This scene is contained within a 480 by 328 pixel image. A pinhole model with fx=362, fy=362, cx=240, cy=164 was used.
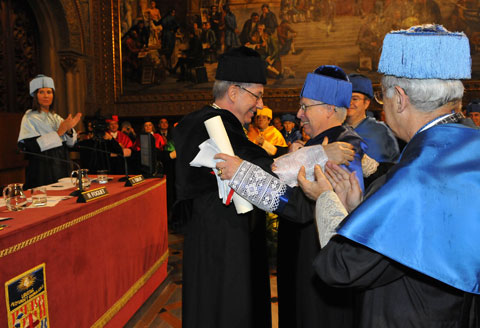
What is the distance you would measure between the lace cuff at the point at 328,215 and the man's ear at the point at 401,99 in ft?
1.37

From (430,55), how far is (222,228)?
1.50 m

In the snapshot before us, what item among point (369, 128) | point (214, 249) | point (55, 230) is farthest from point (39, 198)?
point (369, 128)

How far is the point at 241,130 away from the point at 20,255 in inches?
59.9

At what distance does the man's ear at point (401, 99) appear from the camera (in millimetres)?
1244

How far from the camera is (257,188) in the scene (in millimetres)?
1882

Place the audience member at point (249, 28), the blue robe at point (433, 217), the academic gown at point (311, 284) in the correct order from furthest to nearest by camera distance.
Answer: the audience member at point (249, 28) → the academic gown at point (311, 284) → the blue robe at point (433, 217)

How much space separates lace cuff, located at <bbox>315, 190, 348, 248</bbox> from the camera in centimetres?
132

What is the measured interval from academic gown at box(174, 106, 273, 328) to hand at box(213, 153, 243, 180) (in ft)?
0.76

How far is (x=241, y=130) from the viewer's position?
7.30 ft

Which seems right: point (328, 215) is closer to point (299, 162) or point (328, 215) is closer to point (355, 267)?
point (355, 267)

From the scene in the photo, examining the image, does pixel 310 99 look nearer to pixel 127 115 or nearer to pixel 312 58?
pixel 312 58

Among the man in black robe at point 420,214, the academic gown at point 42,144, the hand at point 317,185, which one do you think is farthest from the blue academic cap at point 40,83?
the man in black robe at point 420,214

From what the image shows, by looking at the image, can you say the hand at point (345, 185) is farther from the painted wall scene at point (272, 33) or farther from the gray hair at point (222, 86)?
the painted wall scene at point (272, 33)

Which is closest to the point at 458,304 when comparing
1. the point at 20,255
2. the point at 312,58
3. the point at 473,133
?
the point at 473,133
